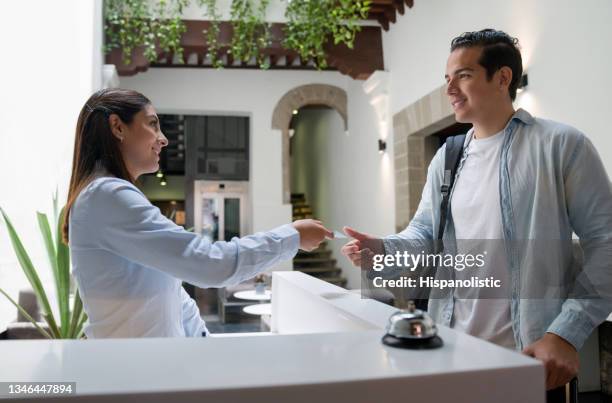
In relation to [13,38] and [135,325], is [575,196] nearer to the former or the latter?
[135,325]

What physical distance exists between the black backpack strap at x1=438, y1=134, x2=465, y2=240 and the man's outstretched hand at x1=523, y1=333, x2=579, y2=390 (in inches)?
18.8

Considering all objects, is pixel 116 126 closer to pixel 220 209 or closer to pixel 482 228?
pixel 482 228

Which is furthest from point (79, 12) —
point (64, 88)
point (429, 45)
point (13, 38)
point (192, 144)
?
point (192, 144)

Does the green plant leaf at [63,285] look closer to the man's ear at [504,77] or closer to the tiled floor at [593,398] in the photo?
the man's ear at [504,77]

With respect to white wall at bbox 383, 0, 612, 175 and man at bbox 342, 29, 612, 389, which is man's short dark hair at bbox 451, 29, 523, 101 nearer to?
man at bbox 342, 29, 612, 389

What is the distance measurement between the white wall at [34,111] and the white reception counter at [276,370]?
3074 millimetres

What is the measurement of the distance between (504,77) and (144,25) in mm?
6178

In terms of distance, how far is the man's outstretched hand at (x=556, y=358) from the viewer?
3.59ft

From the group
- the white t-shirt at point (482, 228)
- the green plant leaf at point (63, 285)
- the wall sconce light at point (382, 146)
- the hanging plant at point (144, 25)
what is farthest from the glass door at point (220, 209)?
the white t-shirt at point (482, 228)

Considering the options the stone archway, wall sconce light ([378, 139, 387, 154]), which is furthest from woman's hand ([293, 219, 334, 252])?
the stone archway

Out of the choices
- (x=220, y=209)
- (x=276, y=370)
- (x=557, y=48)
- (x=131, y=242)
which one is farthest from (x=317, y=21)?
(x=276, y=370)

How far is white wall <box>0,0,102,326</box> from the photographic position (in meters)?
3.48

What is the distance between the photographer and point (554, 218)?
1.30m

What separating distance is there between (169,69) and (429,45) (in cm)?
476
